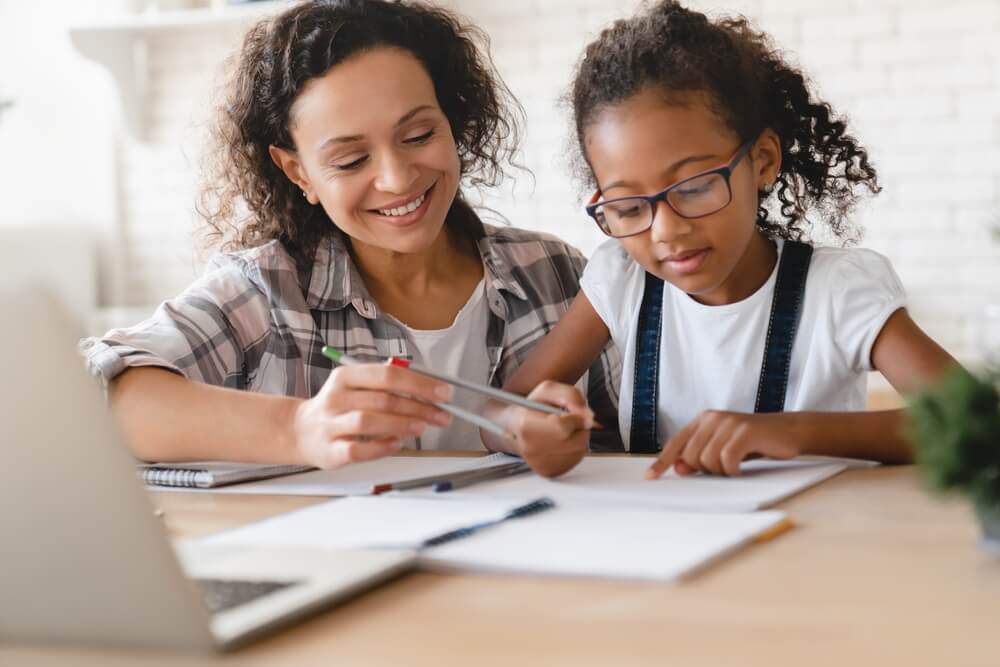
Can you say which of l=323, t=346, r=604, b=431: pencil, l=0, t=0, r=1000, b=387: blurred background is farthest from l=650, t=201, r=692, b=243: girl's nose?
l=0, t=0, r=1000, b=387: blurred background

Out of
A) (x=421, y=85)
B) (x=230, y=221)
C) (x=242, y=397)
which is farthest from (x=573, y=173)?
(x=242, y=397)

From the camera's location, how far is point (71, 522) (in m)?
0.70

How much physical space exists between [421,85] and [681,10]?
0.42m

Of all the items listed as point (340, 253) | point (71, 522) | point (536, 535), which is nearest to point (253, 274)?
point (340, 253)

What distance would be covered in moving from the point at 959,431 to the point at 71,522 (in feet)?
1.85

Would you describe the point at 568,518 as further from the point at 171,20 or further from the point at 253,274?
the point at 171,20

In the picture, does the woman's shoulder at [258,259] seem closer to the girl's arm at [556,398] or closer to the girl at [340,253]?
the girl at [340,253]

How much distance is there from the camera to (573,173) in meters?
2.07

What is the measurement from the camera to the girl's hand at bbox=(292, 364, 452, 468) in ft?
4.10

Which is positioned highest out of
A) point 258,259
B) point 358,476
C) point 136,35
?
point 136,35

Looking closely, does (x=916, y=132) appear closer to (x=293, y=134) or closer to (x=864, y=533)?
(x=293, y=134)

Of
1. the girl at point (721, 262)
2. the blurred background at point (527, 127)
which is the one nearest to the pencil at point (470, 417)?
the girl at point (721, 262)

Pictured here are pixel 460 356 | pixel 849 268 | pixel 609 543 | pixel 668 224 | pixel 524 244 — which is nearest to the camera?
pixel 609 543

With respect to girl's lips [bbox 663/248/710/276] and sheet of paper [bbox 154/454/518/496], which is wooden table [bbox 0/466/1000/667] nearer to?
sheet of paper [bbox 154/454/518/496]
